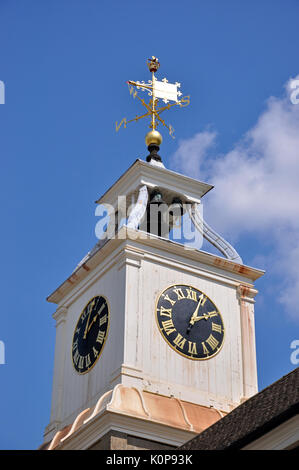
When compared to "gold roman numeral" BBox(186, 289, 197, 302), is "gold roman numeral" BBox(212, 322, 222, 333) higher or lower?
lower

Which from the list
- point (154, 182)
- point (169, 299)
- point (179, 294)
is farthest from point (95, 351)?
point (154, 182)

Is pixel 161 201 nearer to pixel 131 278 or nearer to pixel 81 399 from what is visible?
pixel 131 278

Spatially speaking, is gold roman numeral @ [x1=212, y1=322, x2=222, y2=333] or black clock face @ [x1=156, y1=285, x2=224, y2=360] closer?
black clock face @ [x1=156, y1=285, x2=224, y2=360]

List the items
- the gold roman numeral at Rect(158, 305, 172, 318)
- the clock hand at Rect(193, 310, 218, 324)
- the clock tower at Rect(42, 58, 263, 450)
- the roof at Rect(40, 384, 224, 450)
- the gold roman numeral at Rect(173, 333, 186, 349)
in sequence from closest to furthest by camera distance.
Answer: the roof at Rect(40, 384, 224, 450), the clock tower at Rect(42, 58, 263, 450), the gold roman numeral at Rect(173, 333, 186, 349), the gold roman numeral at Rect(158, 305, 172, 318), the clock hand at Rect(193, 310, 218, 324)

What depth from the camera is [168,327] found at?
3147cm

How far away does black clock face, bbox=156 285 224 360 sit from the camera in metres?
31.5

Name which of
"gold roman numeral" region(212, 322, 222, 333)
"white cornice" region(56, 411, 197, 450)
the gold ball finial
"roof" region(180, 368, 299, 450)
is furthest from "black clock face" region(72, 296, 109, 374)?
"roof" region(180, 368, 299, 450)

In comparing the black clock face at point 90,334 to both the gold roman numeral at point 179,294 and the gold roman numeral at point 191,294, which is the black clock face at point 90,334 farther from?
the gold roman numeral at point 191,294

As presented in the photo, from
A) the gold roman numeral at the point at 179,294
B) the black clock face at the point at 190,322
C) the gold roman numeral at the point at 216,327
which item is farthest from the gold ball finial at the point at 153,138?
the gold roman numeral at the point at 216,327

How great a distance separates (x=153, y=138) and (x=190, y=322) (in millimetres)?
7543

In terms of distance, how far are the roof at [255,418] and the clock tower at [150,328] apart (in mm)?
5109

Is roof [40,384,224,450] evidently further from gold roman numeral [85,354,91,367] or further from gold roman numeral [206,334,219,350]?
gold roman numeral [206,334,219,350]

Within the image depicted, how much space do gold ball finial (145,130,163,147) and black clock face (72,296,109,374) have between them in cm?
634
